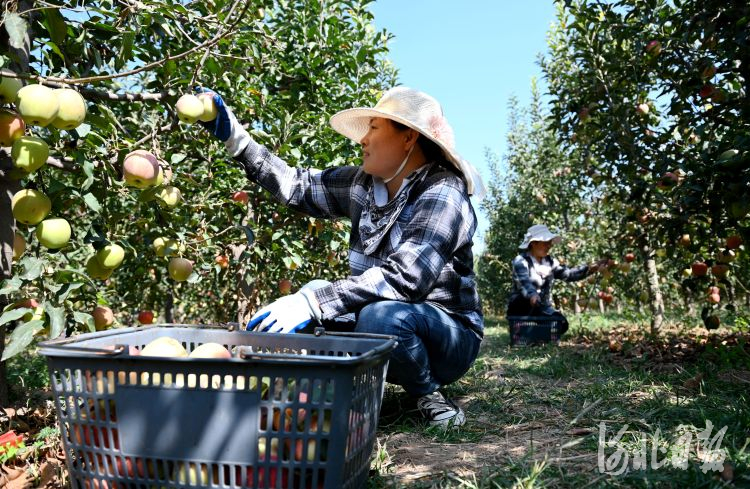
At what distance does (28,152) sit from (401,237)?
1193 mm

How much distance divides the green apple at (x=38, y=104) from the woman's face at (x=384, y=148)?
1149mm

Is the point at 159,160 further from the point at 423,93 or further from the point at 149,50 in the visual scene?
the point at 423,93

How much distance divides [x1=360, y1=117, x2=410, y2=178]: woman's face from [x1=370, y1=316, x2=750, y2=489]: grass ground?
95cm

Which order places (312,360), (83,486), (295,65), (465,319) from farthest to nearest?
(295,65)
(465,319)
(83,486)
(312,360)

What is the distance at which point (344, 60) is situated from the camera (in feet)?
12.9

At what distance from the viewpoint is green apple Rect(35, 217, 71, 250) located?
5.84 feet

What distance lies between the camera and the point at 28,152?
1.58 metres

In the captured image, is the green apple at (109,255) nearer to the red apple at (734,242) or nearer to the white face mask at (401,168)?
the white face mask at (401,168)

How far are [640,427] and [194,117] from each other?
1.79 m

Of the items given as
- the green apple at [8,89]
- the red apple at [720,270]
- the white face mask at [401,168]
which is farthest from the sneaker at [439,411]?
the red apple at [720,270]

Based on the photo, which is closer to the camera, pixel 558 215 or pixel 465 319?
pixel 465 319

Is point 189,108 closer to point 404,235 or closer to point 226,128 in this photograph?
point 226,128

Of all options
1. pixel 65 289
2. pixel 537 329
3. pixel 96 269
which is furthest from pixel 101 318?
pixel 537 329

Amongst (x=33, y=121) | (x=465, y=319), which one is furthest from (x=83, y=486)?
(x=465, y=319)
